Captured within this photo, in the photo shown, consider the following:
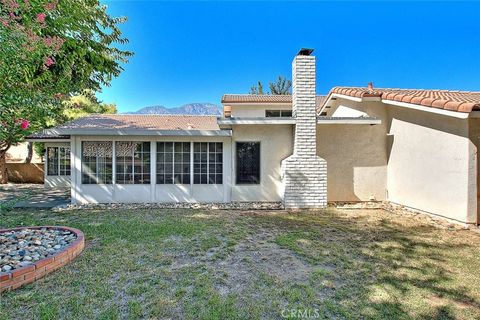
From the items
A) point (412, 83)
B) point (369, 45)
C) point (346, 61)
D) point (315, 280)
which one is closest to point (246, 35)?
point (369, 45)

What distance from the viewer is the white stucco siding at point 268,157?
11.5 metres

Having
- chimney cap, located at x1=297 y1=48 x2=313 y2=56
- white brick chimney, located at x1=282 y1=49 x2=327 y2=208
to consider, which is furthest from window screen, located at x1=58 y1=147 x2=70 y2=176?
chimney cap, located at x1=297 y1=48 x2=313 y2=56

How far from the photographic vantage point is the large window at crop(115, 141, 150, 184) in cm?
1116

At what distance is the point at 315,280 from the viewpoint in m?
4.55

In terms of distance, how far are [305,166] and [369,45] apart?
852 inches

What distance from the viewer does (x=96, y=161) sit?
1107 centimetres

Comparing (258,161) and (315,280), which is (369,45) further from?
(315,280)

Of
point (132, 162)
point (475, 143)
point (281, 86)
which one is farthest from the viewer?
point (281, 86)

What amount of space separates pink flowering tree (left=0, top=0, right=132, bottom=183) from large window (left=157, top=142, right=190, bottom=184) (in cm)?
364

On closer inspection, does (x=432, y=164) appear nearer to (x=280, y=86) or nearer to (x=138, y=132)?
(x=138, y=132)

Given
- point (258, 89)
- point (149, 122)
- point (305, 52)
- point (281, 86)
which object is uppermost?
point (258, 89)

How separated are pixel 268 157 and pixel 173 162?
4.18 meters

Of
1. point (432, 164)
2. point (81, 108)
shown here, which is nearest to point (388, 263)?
point (432, 164)

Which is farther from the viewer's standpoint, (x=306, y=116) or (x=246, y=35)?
(x=246, y=35)
